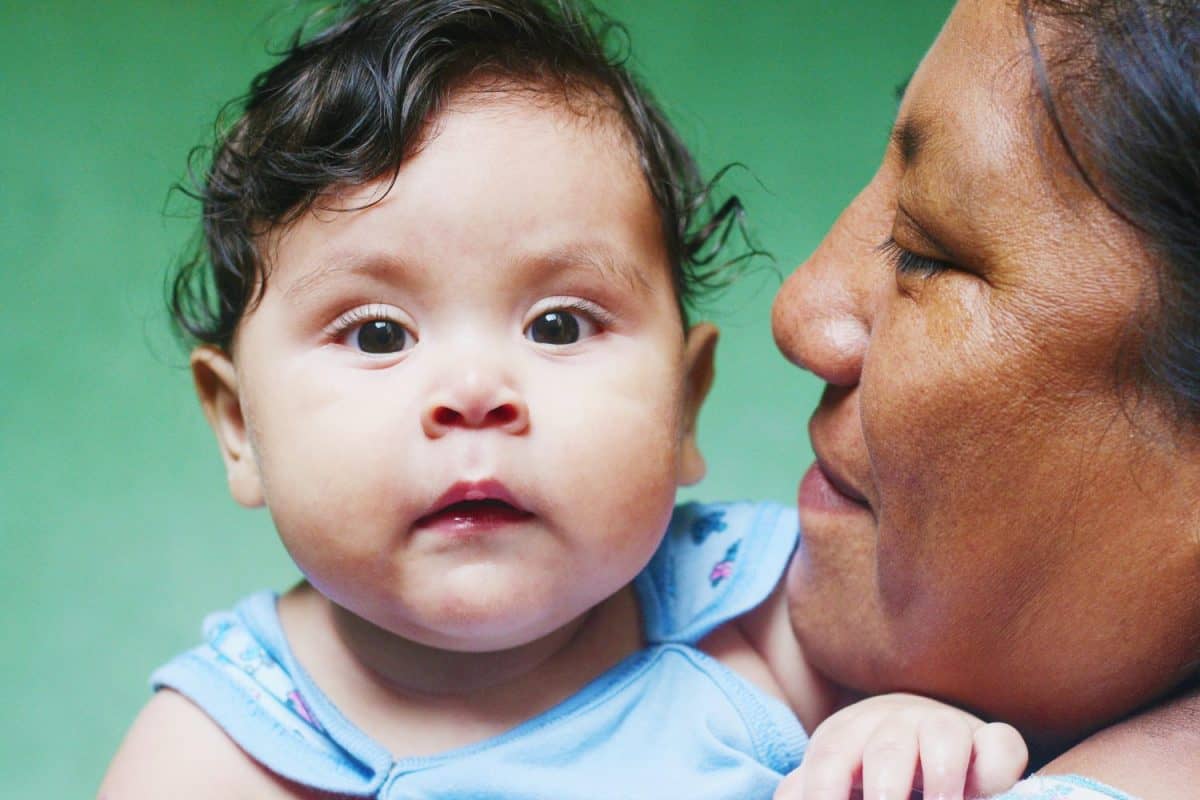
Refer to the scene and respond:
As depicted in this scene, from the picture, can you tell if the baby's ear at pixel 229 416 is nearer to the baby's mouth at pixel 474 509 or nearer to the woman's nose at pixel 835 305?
the baby's mouth at pixel 474 509

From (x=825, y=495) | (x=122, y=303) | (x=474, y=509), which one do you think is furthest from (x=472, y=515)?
(x=122, y=303)

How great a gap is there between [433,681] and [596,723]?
131mm

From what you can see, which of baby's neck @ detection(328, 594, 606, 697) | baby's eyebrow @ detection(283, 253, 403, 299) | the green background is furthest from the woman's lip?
the green background

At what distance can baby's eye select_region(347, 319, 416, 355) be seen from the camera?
968 mm

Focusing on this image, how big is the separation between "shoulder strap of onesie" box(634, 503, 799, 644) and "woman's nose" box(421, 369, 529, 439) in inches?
11.6

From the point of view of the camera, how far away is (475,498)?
0.91 metres

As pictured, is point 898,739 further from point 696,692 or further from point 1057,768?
point 696,692

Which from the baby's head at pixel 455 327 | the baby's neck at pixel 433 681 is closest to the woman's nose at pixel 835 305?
the baby's head at pixel 455 327

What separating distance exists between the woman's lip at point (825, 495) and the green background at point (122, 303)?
76cm

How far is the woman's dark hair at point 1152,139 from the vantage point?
75 centimetres

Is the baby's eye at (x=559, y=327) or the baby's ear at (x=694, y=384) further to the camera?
the baby's ear at (x=694, y=384)

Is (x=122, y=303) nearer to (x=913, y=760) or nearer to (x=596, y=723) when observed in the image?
(x=596, y=723)

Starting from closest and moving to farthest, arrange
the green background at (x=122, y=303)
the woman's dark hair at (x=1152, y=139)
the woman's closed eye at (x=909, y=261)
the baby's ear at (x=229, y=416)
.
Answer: the woman's dark hair at (x=1152, y=139)
the woman's closed eye at (x=909, y=261)
the baby's ear at (x=229, y=416)
the green background at (x=122, y=303)

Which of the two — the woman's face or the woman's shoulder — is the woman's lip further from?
the woman's shoulder
